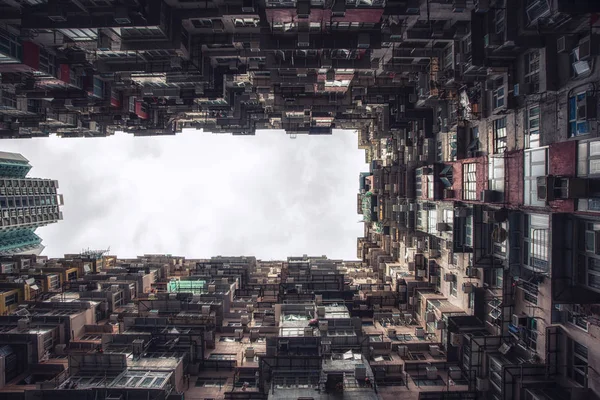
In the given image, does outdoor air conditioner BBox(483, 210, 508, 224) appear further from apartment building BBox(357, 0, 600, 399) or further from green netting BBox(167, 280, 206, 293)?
green netting BBox(167, 280, 206, 293)

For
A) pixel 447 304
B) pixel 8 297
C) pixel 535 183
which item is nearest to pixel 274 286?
pixel 447 304

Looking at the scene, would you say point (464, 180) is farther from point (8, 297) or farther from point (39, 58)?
point (8, 297)

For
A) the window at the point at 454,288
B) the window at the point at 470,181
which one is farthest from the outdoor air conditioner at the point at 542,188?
the window at the point at 454,288

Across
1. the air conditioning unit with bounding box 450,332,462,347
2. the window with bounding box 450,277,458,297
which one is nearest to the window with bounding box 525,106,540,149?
the air conditioning unit with bounding box 450,332,462,347

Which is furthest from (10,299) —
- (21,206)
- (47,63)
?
(21,206)

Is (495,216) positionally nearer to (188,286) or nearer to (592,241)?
(592,241)
